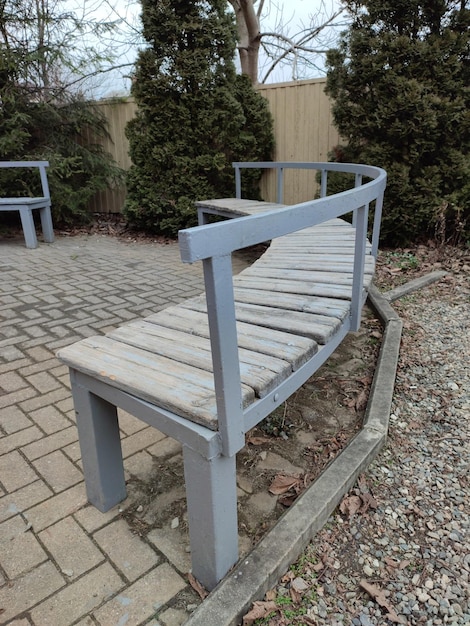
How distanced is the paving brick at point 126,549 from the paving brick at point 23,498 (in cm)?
33

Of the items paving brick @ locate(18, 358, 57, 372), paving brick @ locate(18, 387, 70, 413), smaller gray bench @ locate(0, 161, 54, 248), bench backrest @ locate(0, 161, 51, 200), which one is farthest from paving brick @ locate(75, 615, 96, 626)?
bench backrest @ locate(0, 161, 51, 200)

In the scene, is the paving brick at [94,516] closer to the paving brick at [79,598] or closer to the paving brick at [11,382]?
the paving brick at [79,598]

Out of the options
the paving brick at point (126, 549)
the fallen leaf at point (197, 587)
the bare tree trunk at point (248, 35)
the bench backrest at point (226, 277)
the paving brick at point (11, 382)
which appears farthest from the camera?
the bare tree trunk at point (248, 35)

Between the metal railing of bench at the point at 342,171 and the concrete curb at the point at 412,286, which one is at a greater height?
the metal railing of bench at the point at 342,171

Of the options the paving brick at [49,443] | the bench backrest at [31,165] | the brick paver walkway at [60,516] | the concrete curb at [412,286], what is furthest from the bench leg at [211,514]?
the bench backrest at [31,165]

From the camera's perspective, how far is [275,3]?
1086 cm

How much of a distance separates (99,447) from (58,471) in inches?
17.3

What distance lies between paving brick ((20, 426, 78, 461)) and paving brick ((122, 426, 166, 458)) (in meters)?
0.26

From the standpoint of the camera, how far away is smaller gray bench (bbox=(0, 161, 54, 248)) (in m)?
5.96

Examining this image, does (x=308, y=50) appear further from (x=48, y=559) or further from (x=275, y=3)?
(x=48, y=559)

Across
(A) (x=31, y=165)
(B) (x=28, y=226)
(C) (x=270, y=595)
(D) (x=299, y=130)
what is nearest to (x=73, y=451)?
(C) (x=270, y=595)

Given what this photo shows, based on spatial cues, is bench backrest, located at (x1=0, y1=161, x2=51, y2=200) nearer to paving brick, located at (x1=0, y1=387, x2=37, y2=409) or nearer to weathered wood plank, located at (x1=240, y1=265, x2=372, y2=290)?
paving brick, located at (x1=0, y1=387, x2=37, y2=409)

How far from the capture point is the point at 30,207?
604 centimetres

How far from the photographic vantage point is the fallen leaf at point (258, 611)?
130cm
